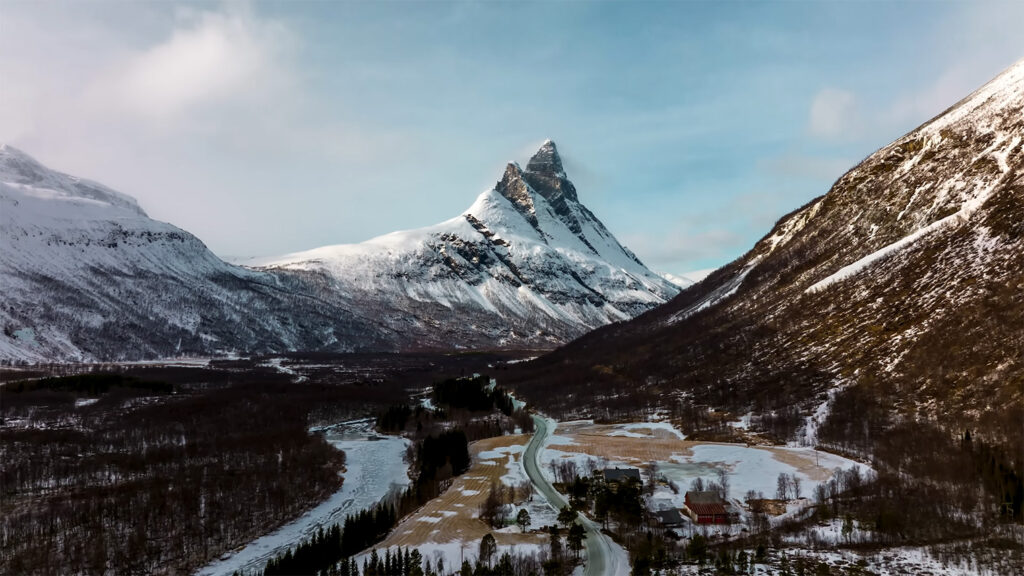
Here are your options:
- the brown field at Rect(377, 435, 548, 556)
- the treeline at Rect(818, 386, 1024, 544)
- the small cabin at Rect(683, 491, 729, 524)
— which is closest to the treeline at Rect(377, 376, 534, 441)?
the brown field at Rect(377, 435, 548, 556)

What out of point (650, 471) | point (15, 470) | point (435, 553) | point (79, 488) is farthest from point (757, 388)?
point (15, 470)

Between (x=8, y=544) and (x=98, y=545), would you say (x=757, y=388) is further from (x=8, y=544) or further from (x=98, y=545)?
(x=8, y=544)

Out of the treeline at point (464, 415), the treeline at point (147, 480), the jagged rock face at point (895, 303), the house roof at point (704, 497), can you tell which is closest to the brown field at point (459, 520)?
the treeline at point (147, 480)

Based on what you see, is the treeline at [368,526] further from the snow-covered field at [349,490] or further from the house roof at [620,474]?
the house roof at [620,474]

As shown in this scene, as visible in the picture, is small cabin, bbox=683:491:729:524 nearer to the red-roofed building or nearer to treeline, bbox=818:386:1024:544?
the red-roofed building

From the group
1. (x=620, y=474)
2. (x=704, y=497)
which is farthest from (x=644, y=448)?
(x=704, y=497)

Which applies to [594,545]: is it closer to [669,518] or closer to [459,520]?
[669,518]

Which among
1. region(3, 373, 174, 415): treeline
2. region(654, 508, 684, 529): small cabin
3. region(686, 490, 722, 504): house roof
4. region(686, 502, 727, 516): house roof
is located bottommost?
region(654, 508, 684, 529): small cabin
